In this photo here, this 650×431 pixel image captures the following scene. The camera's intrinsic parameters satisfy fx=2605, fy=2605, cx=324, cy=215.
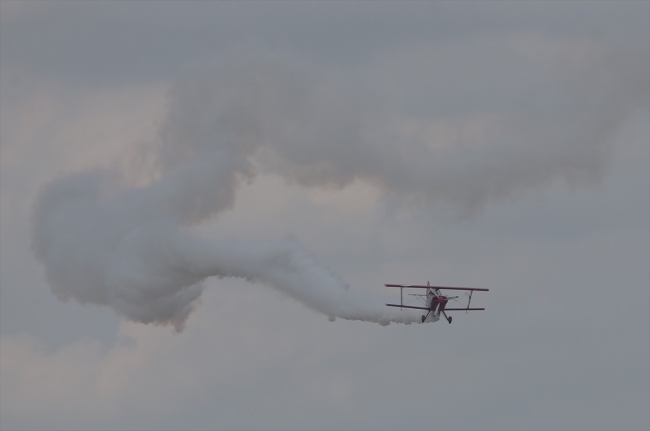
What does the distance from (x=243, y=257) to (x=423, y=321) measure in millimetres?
11677

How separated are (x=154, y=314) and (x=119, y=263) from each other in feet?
14.0

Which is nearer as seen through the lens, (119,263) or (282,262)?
(282,262)

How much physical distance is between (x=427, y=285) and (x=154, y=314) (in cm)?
1924

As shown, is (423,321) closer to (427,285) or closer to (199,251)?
(427,285)

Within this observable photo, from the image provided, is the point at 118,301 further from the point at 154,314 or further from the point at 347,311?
the point at 347,311

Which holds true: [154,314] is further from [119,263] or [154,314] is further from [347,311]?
[347,311]

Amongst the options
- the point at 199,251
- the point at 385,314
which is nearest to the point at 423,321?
the point at 385,314

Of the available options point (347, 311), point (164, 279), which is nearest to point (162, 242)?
point (164, 279)

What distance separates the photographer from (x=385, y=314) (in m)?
157

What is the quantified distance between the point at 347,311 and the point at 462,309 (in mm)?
10341

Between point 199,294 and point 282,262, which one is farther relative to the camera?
point 199,294

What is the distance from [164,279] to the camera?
165 metres

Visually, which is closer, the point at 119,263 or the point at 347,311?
the point at 347,311

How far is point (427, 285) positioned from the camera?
531 feet
